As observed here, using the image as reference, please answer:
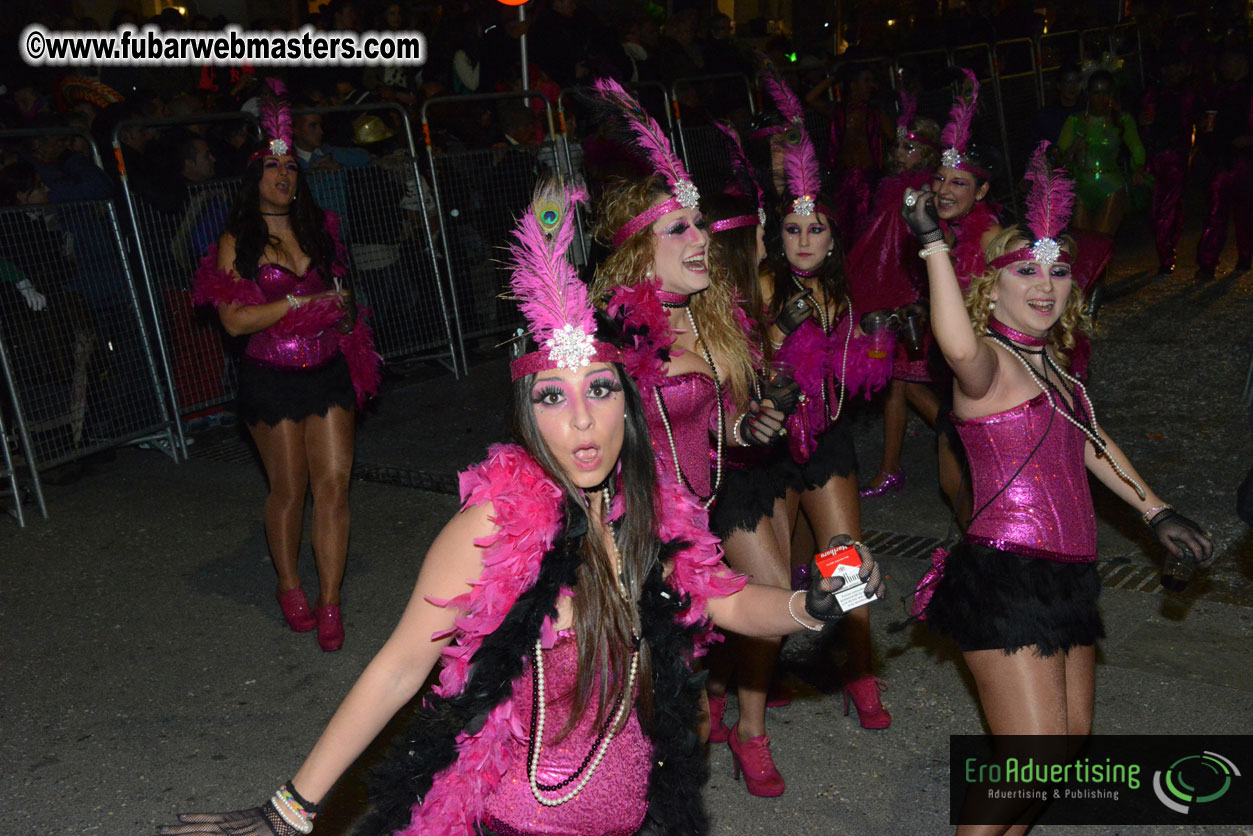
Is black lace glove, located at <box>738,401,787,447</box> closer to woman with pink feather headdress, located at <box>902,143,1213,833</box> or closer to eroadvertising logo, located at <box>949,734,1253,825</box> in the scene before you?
woman with pink feather headdress, located at <box>902,143,1213,833</box>

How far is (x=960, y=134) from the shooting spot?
17.3 ft

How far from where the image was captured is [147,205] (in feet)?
24.8

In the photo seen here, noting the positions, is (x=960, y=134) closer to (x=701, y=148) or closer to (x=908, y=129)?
(x=908, y=129)

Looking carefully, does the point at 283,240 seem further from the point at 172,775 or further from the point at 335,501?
the point at 172,775

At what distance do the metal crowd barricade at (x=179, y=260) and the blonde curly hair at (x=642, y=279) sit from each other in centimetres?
428

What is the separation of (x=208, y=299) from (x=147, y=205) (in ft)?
10.6

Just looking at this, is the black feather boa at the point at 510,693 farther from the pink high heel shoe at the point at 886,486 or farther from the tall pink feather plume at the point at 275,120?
the pink high heel shoe at the point at 886,486

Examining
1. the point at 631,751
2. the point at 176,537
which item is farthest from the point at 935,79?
the point at 631,751

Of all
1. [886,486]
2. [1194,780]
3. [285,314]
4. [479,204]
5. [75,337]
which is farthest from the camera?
[479,204]

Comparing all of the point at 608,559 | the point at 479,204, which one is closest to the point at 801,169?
the point at 608,559

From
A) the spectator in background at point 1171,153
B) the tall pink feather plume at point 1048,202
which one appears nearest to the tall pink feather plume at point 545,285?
the tall pink feather plume at point 1048,202

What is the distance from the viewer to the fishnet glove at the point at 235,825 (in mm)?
2148

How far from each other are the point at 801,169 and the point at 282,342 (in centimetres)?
220

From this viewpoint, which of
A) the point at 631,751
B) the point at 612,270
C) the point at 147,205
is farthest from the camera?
the point at 147,205
